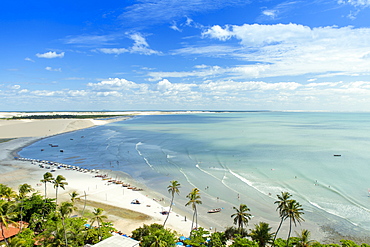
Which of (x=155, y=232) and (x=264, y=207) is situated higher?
(x=155, y=232)

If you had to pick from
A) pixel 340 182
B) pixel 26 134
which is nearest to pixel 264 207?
pixel 340 182

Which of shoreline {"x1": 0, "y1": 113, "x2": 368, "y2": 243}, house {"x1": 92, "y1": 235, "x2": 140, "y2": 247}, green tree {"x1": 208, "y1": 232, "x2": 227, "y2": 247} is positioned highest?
house {"x1": 92, "y1": 235, "x2": 140, "y2": 247}

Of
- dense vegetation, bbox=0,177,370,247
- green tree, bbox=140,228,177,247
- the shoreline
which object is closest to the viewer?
green tree, bbox=140,228,177,247

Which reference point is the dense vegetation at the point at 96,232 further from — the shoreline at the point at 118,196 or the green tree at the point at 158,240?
the shoreline at the point at 118,196

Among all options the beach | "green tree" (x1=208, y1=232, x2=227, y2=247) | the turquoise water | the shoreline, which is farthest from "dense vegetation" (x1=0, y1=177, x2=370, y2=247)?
the turquoise water

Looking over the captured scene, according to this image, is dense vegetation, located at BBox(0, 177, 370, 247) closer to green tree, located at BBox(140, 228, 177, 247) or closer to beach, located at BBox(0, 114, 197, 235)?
green tree, located at BBox(140, 228, 177, 247)

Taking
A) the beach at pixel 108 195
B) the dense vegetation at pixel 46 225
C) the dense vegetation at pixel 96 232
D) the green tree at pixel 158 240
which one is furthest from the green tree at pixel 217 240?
the dense vegetation at pixel 46 225

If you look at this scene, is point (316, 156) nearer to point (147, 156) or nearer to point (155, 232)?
point (147, 156)

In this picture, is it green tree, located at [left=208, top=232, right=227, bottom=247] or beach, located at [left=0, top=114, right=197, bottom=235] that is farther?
beach, located at [left=0, top=114, right=197, bottom=235]

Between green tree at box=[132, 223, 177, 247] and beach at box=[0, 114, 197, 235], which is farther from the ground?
green tree at box=[132, 223, 177, 247]

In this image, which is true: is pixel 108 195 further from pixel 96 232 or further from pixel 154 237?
pixel 154 237

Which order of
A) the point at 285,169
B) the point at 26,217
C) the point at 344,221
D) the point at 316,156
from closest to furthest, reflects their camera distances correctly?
the point at 26,217 → the point at 344,221 → the point at 285,169 → the point at 316,156
